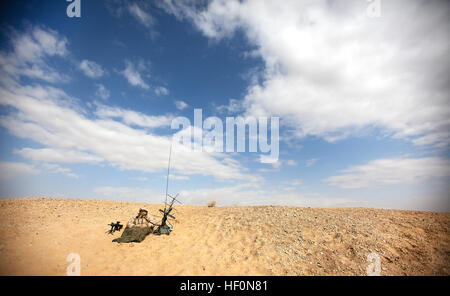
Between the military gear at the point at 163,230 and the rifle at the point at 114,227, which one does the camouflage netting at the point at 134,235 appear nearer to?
the military gear at the point at 163,230

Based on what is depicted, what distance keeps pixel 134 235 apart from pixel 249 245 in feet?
25.4

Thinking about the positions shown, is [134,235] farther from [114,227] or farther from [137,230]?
[114,227]

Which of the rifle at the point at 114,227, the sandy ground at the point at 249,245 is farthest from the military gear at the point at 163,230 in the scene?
the rifle at the point at 114,227

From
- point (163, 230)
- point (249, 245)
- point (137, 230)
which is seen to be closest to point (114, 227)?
point (137, 230)

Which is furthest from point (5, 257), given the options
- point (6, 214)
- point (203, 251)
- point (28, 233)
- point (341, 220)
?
point (341, 220)

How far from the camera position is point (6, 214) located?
53.8 ft

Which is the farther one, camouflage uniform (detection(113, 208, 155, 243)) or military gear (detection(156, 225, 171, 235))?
military gear (detection(156, 225, 171, 235))

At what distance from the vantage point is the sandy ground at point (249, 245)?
9.87m

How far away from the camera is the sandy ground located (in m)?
9.87

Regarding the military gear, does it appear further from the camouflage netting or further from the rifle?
the rifle

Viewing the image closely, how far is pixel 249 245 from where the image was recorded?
12141 mm

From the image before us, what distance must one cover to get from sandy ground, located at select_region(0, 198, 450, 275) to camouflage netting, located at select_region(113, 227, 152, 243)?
484mm

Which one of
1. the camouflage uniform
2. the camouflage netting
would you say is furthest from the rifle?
the camouflage netting

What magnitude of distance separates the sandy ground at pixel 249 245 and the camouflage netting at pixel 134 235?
1.59 ft
